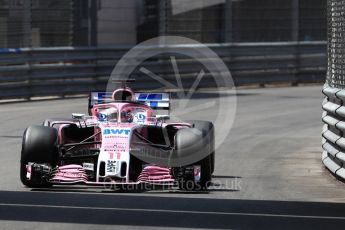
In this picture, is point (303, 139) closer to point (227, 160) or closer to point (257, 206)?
point (227, 160)

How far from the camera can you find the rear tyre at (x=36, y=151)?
10172 millimetres

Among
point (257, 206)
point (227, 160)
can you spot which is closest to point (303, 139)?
point (227, 160)

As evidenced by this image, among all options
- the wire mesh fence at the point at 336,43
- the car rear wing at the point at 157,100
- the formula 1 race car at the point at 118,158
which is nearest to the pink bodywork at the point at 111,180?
the formula 1 race car at the point at 118,158

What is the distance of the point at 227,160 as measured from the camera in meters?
13.1

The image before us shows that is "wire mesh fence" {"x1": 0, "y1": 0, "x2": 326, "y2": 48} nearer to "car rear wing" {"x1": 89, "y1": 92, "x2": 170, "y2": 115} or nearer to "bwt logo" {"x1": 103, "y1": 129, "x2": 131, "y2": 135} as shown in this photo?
"car rear wing" {"x1": 89, "y1": 92, "x2": 170, "y2": 115}

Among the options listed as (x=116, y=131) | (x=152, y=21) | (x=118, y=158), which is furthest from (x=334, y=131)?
(x=152, y=21)

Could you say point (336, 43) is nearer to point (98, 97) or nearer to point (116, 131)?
point (98, 97)

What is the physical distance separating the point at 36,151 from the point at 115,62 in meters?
14.4

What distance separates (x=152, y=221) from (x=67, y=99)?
1543cm

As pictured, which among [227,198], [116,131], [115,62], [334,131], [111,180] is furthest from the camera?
[115,62]

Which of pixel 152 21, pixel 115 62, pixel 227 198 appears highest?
pixel 152 21

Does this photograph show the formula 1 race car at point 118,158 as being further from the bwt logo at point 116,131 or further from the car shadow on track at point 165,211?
the car shadow on track at point 165,211

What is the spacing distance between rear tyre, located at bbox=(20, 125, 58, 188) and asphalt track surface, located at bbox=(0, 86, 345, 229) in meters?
0.15

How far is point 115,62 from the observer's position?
24531 millimetres
